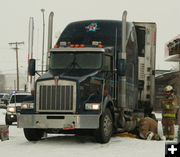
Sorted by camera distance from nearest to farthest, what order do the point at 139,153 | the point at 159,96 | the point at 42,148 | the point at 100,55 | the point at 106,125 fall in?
the point at 139,153
the point at 42,148
the point at 106,125
the point at 100,55
the point at 159,96

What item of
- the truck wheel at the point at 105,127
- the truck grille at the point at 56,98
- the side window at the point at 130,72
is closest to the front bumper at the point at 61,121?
the truck grille at the point at 56,98

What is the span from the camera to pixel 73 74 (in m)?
11.1

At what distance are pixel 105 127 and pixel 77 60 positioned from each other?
2.12 meters

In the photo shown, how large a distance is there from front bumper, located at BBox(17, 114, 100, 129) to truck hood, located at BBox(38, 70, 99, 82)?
38.7 inches

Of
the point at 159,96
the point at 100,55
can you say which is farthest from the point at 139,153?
the point at 159,96

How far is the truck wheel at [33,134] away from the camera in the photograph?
1151cm

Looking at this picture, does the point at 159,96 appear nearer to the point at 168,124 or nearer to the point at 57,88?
the point at 168,124

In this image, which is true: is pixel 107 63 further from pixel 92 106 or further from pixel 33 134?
pixel 33 134

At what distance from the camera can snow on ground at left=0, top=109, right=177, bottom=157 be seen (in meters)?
9.16

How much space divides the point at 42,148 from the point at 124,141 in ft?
7.92

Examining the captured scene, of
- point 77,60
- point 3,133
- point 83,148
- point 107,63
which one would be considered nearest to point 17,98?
point 3,133

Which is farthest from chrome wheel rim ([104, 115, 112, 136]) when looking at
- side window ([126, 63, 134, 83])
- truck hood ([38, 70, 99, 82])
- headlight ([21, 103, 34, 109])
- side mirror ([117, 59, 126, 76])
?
side window ([126, 63, 134, 83])

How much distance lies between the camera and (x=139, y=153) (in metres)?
9.23

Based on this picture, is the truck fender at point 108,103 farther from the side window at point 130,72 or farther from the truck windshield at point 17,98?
the truck windshield at point 17,98
